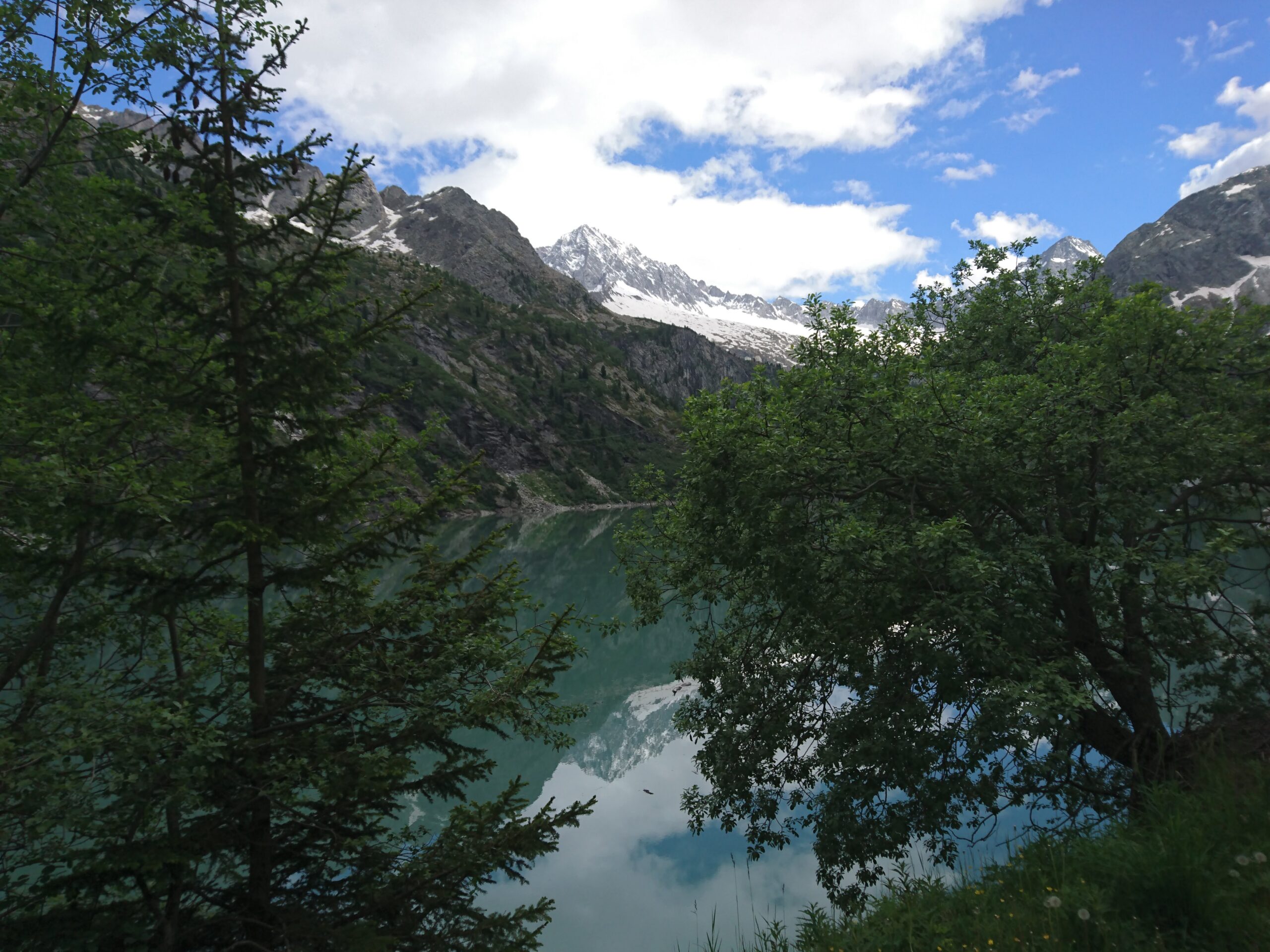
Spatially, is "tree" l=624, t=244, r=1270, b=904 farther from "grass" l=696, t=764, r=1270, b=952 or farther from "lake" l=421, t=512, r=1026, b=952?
"lake" l=421, t=512, r=1026, b=952

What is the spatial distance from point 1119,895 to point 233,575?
8817mm

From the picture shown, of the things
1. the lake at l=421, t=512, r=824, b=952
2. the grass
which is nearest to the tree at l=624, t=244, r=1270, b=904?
the grass

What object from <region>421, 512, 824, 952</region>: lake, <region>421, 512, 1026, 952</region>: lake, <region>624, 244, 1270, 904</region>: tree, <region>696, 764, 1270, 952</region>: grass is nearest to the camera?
<region>696, 764, 1270, 952</region>: grass

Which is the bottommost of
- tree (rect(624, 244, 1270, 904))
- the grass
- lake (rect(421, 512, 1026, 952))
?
lake (rect(421, 512, 1026, 952))

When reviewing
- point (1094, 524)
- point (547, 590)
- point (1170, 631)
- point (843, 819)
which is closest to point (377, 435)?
point (843, 819)

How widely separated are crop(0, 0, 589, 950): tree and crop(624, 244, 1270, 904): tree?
533 cm

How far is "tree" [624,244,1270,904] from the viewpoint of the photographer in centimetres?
1011

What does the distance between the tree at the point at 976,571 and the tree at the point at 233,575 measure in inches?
210

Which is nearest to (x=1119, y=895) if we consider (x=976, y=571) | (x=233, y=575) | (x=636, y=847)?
(x=976, y=571)

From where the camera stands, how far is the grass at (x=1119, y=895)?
16.8ft

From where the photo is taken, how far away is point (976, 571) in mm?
9375

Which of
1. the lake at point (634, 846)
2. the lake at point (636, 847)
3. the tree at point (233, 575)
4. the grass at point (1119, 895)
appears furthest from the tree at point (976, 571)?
the tree at point (233, 575)

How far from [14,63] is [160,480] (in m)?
5.99

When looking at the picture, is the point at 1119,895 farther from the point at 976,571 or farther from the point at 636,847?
the point at 636,847
